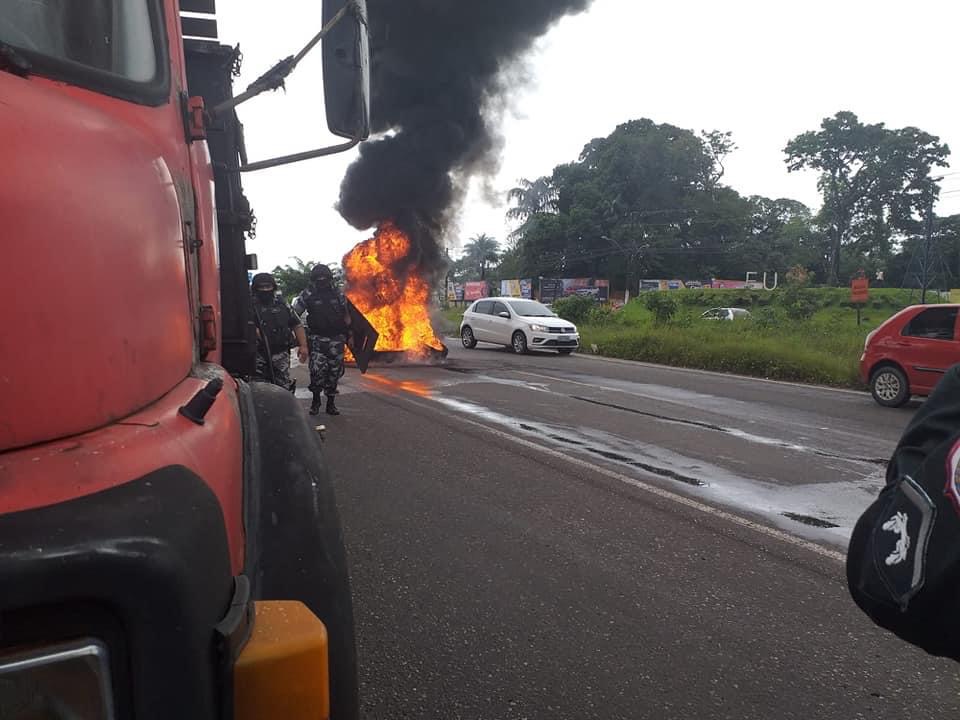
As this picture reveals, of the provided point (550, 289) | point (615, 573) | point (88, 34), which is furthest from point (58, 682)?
point (550, 289)

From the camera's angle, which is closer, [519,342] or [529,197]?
Result: [519,342]

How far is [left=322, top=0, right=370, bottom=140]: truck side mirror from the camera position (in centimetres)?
249

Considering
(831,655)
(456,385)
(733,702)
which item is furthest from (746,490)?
(456,385)

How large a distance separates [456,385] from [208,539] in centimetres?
1024

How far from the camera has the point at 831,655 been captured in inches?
112

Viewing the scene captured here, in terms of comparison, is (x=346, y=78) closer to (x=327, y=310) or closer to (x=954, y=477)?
(x=954, y=477)

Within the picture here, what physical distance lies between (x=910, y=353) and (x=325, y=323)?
762 centimetres

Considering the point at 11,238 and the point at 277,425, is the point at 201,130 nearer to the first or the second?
the point at 277,425

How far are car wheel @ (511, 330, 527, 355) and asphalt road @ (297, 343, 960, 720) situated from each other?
32.8 ft

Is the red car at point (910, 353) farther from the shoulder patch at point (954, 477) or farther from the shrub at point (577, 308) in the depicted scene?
the shrub at point (577, 308)

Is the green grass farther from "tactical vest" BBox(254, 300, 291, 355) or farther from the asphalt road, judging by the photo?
"tactical vest" BBox(254, 300, 291, 355)

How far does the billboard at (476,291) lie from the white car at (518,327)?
119 ft

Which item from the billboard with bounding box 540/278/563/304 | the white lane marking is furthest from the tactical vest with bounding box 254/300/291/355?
the billboard with bounding box 540/278/563/304

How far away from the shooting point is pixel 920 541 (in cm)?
91
